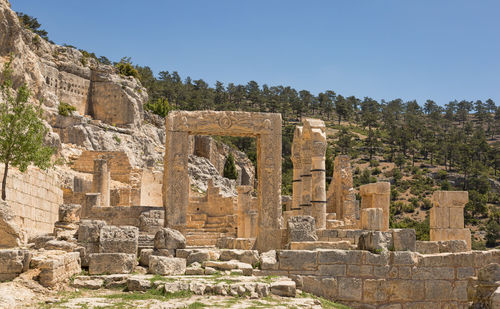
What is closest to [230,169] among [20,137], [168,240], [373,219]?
[20,137]

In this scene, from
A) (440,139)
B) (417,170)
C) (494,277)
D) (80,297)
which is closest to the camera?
(494,277)

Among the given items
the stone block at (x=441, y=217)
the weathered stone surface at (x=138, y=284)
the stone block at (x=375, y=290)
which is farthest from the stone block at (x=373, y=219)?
the weathered stone surface at (x=138, y=284)

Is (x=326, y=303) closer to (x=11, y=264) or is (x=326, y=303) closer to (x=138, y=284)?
(x=138, y=284)

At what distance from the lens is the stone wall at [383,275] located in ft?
41.1

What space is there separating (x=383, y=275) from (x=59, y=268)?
6849mm

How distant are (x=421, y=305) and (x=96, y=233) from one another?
7388 mm

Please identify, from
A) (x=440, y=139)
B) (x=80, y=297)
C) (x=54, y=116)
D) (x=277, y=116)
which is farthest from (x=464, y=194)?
(x=440, y=139)

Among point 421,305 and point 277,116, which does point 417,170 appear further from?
point 421,305

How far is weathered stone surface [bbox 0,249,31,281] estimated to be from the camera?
10508mm

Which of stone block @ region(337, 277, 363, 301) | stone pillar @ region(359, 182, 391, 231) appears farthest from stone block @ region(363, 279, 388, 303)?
stone pillar @ region(359, 182, 391, 231)

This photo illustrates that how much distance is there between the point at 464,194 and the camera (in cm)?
1925

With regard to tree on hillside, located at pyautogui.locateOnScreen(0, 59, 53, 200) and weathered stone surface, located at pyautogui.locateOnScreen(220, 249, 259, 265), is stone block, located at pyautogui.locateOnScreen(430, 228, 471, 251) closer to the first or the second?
weathered stone surface, located at pyautogui.locateOnScreen(220, 249, 259, 265)

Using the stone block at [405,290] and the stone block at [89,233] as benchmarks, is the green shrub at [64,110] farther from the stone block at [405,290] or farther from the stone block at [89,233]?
the stone block at [405,290]

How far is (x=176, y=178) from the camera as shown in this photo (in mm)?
20312
